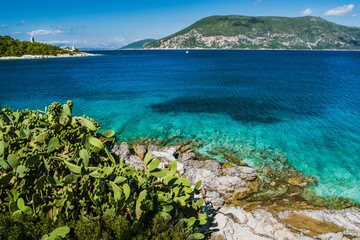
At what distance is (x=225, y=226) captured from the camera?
338 inches

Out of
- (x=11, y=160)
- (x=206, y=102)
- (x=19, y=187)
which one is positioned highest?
(x=11, y=160)

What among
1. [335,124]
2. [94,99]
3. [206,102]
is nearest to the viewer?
[335,124]

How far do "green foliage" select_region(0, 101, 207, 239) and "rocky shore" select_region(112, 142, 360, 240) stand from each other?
398 centimetres

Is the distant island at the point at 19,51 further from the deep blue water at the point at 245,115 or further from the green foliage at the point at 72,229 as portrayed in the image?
the green foliage at the point at 72,229

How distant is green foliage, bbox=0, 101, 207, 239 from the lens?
4.59 metres

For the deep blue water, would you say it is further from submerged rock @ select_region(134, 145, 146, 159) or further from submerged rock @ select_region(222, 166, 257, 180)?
submerged rock @ select_region(134, 145, 146, 159)

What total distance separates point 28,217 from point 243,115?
82.2 feet

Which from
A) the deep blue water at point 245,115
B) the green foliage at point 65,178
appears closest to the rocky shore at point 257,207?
the deep blue water at point 245,115

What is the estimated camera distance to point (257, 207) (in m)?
10.4

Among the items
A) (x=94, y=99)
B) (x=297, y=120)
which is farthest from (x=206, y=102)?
(x=94, y=99)

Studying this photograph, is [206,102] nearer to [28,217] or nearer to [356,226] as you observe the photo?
[356,226]

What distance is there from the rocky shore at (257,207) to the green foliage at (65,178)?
398cm

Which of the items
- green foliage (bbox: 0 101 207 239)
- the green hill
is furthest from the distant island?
green foliage (bbox: 0 101 207 239)

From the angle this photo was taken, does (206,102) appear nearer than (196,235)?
No
